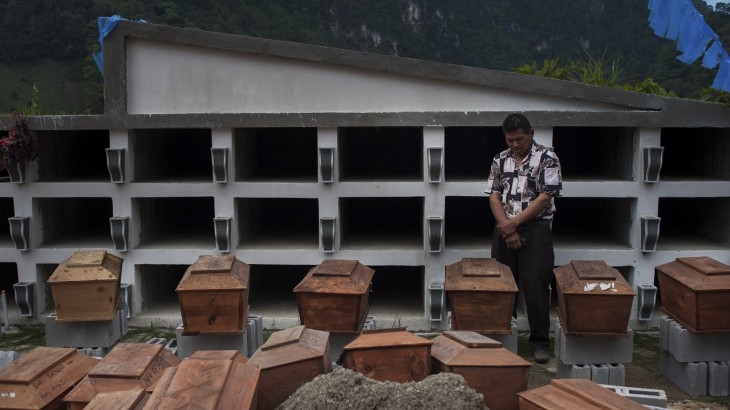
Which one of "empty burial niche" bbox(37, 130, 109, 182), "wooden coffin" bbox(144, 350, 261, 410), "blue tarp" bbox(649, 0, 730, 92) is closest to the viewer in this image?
"wooden coffin" bbox(144, 350, 261, 410)

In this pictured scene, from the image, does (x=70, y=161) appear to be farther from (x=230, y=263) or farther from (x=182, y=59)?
(x=230, y=263)

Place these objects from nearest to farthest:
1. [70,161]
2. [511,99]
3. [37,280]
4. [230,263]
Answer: [230,263] < [511,99] < [37,280] < [70,161]

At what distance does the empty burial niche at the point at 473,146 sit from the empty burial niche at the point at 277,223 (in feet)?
6.92

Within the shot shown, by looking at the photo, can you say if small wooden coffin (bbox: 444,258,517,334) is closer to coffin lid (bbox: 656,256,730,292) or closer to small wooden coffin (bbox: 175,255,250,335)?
coffin lid (bbox: 656,256,730,292)

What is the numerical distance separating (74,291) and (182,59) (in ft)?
9.33

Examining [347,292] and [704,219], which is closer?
[347,292]

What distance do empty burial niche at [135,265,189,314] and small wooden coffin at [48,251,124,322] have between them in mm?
1624

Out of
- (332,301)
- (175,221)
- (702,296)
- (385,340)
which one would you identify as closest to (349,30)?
(175,221)

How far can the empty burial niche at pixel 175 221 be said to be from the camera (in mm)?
7605

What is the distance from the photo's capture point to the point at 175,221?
891cm

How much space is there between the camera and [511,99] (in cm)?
693

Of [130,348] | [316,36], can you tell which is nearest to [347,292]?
[130,348]

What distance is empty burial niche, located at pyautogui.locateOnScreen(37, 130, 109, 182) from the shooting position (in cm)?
773

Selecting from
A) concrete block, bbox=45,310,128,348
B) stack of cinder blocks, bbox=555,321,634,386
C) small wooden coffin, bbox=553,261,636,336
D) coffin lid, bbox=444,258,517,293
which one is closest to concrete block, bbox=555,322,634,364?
stack of cinder blocks, bbox=555,321,634,386
